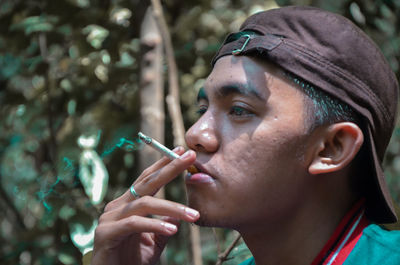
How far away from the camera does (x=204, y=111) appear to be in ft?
5.71

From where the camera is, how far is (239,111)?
1561 mm

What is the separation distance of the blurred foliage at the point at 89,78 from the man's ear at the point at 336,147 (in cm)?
139

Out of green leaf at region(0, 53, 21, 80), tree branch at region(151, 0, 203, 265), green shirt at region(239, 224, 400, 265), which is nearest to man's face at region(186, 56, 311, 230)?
green shirt at region(239, 224, 400, 265)

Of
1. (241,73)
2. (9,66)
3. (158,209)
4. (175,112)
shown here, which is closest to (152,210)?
(158,209)

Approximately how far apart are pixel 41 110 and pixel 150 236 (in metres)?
2.02

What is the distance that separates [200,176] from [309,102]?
1.30ft

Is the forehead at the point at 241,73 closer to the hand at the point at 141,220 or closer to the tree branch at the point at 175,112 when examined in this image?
the hand at the point at 141,220

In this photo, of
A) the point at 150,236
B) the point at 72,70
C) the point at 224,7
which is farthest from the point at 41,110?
the point at 150,236

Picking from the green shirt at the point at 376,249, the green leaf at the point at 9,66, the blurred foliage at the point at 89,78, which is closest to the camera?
the green shirt at the point at 376,249

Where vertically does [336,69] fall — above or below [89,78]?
above

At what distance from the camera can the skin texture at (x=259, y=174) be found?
1496 millimetres

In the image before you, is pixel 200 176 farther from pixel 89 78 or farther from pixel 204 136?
pixel 89 78

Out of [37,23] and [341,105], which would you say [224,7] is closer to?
[37,23]

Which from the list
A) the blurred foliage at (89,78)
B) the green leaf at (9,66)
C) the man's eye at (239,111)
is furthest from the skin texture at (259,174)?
the green leaf at (9,66)
